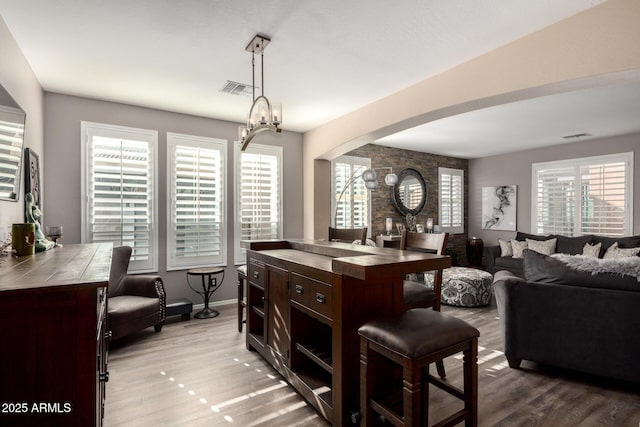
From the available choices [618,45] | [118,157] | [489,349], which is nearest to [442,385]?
[489,349]

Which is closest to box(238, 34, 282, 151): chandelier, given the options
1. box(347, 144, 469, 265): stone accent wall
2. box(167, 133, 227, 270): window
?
box(167, 133, 227, 270): window

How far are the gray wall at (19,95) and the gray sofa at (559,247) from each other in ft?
22.6

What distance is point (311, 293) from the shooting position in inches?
84.1

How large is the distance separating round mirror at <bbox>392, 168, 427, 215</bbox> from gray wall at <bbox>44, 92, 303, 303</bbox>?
229 cm

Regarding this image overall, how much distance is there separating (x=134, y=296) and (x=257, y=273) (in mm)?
1781

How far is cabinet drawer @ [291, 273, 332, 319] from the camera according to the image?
199 cm

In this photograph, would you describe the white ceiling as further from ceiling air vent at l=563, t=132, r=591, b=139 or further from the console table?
the console table

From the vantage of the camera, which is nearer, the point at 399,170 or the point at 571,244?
the point at 571,244

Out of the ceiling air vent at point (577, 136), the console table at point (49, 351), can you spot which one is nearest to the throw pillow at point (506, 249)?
the ceiling air vent at point (577, 136)

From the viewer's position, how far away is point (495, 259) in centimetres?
660

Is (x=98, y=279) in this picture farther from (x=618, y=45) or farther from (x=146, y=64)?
(x=618, y=45)

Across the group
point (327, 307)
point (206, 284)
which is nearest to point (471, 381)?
point (327, 307)

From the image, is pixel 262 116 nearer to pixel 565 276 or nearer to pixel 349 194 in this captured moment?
pixel 565 276

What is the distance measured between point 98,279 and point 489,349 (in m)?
3.39
